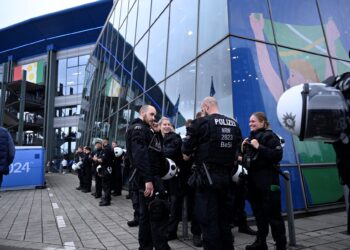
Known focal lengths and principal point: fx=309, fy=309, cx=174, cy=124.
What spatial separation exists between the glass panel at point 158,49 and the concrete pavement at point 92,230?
456 cm

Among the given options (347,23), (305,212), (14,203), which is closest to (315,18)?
(347,23)

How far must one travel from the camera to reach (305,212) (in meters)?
5.84

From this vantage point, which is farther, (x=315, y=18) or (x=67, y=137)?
(x=67, y=137)

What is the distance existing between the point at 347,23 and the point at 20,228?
31.6 ft

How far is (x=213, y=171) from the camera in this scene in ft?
10.8

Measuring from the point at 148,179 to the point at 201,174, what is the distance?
0.63 meters

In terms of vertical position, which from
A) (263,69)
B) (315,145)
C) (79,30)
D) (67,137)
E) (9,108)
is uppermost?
(79,30)

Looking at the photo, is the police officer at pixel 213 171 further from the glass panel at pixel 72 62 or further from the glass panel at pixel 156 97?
the glass panel at pixel 72 62

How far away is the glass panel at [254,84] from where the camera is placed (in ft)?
19.2

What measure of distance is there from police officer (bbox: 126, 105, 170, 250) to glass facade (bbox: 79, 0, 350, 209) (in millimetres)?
2433

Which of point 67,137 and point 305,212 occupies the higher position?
point 67,137

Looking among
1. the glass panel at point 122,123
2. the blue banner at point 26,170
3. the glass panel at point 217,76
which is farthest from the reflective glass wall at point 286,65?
the blue banner at point 26,170

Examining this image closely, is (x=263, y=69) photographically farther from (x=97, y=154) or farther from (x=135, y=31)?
(x=135, y=31)

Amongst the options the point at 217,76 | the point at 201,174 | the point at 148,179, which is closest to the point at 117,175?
the point at 217,76
